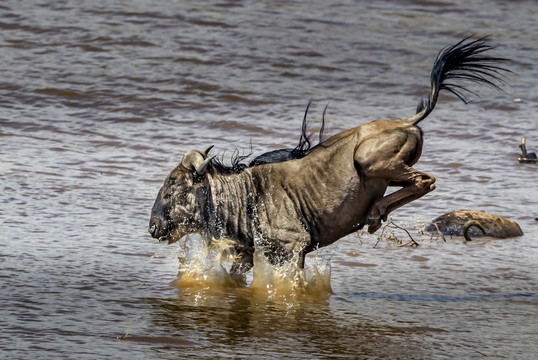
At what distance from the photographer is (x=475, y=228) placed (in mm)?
9266

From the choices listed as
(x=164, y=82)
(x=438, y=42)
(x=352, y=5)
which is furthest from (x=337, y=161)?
(x=352, y=5)

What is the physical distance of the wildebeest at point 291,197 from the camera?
7113 mm

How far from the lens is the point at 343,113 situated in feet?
46.3

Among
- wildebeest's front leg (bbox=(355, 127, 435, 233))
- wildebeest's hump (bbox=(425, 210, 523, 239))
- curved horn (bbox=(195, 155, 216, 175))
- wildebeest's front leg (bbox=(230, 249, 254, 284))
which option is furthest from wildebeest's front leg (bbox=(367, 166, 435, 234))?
wildebeest's hump (bbox=(425, 210, 523, 239))

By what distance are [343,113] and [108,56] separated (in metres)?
4.21

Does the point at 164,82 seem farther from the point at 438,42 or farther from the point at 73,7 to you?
the point at 438,42

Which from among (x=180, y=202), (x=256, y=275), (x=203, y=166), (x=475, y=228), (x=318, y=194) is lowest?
(x=475, y=228)

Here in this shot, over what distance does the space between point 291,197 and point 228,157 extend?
3715 mm

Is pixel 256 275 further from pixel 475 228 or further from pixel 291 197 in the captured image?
pixel 475 228

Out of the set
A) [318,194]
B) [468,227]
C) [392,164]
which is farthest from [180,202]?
[468,227]

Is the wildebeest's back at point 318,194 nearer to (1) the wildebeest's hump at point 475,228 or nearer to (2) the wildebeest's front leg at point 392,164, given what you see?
(2) the wildebeest's front leg at point 392,164

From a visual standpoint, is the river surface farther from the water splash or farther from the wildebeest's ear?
the wildebeest's ear

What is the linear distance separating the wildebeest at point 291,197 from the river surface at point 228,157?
299mm

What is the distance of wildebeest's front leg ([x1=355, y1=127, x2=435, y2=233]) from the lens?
6.92m
